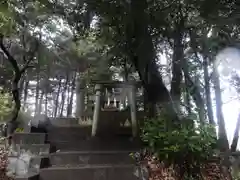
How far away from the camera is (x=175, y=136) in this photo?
9.96ft

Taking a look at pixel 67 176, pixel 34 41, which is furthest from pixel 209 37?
pixel 34 41

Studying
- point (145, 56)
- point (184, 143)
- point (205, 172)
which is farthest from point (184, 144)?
point (145, 56)

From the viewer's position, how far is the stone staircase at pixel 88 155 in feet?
12.7

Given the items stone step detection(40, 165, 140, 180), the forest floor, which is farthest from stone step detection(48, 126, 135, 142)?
the forest floor

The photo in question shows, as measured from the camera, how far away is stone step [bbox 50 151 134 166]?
426 centimetres

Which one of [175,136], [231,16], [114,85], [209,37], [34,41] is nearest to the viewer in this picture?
[175,136]

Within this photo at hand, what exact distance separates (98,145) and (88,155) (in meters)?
0.51

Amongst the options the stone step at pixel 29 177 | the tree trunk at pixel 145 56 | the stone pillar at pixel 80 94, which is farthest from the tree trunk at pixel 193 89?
the stone pillar at pixel 80 94

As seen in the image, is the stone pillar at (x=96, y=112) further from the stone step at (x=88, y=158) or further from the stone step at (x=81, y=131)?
the stone step at (x=88, y=158)

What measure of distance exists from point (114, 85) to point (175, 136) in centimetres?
250

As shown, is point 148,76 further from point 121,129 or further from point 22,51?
point 22,51

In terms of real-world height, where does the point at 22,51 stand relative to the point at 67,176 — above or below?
above

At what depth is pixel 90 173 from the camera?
3.88 meters

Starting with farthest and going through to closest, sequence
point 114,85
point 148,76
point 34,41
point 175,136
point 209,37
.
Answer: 1. point 34,41
2. point 114,85
3. point 148,76
4. point 209,37
5. point 175,136
